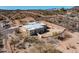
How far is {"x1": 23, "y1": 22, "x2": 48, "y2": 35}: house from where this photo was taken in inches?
64.2

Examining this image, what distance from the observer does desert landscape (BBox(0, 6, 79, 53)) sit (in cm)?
162

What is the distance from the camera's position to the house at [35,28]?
1.63 metres

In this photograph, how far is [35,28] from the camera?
64.4 inches

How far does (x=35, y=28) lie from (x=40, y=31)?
6 centimetres

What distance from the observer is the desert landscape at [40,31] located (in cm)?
162

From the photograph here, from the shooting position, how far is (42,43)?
5.34 ft

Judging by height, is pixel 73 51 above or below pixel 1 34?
below

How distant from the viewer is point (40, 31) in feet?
5.36
